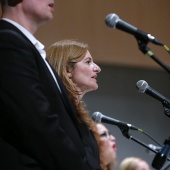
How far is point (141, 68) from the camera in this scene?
168 inches

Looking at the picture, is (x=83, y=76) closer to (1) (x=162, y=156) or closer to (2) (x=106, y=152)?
(2) (x=106, y=152)

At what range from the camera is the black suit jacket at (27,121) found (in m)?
1.15

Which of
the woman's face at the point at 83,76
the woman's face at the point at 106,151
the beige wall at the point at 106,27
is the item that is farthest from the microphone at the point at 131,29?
the beige wall at the point at 106,27

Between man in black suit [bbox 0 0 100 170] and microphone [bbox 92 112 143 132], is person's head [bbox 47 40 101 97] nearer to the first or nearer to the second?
microphone [bbox 92 112 143 132]

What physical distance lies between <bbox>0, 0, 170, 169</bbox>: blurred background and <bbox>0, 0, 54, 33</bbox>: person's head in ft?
7.70

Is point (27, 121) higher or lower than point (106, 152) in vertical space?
higher

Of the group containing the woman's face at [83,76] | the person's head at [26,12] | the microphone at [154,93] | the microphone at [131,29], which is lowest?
the woman's face at [83,76]

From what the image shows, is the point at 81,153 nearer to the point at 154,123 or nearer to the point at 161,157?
the point at 161,157

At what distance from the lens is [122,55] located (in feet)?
13.6

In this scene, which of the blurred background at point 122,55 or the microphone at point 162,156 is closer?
the microphone at point 162,156

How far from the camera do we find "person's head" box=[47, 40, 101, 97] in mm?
1849

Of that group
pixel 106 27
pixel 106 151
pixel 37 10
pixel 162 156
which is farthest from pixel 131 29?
pixel 106 27

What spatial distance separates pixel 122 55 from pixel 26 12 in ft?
9.21

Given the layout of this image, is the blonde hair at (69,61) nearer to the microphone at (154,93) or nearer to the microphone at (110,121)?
the microphone at (110,121)
